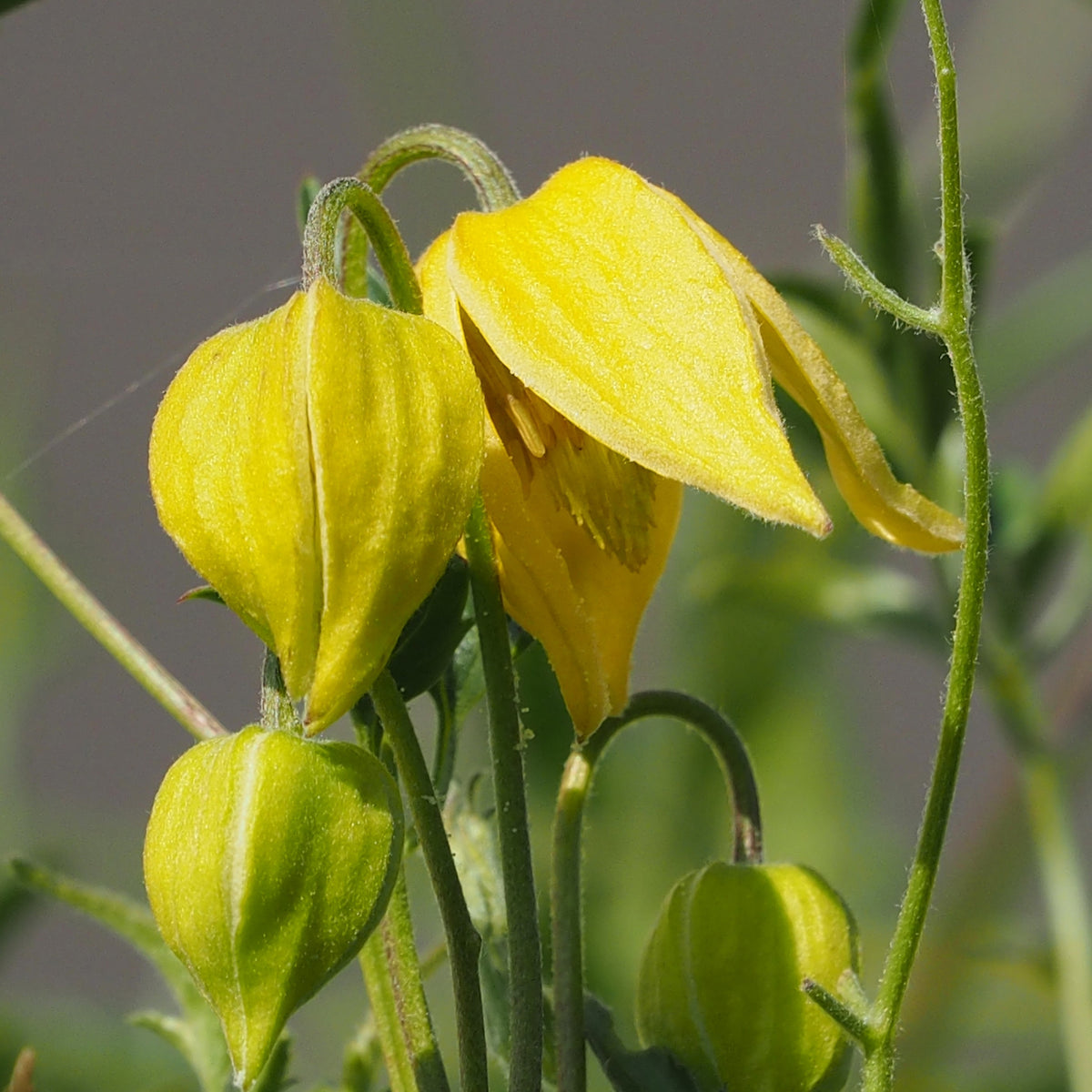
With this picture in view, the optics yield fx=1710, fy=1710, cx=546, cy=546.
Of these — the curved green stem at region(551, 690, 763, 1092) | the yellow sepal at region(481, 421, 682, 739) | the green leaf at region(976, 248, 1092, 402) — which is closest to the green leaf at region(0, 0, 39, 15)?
the yellow sepal at region(481, 421, 682, 739)

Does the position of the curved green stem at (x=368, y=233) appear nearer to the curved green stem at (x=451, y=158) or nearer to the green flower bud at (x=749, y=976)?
the curved green stem at (x=451, y=158)

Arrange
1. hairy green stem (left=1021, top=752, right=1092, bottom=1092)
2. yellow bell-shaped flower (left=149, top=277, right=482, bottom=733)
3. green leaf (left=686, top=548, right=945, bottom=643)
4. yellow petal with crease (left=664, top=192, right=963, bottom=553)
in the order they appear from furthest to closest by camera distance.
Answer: green leaf (left=686, top=548, right=945, bottom=643)
hairy green stem (left=1021, top=752, right=1092, bottom=1092)
yellow petal with crease (left=664, top=192, right=963, bottom=553)
yellow bell-shaped flower (left=149, top=277, right=482, bottom=733)

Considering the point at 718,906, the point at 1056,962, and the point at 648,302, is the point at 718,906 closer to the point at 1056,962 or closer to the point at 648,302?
the point at 648,302

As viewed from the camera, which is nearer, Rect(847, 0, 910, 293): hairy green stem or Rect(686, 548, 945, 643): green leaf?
Rect(847, 0, 910, 293): hairy green stem

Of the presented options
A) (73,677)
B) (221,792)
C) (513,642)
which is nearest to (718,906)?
(513,642)

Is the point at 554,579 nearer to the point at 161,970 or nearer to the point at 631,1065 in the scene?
the point at 631,1065

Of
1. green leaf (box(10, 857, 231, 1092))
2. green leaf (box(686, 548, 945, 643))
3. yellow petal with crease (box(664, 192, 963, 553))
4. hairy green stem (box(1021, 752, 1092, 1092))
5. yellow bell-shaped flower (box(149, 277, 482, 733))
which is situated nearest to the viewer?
yellow bell-shaped flower (box(149, 277, 482, 733))

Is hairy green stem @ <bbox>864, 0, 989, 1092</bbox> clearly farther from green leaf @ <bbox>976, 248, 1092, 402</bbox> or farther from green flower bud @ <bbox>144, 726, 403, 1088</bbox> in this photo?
green leaf @ <bbox>976, 248, 1092, 402</bbox>
